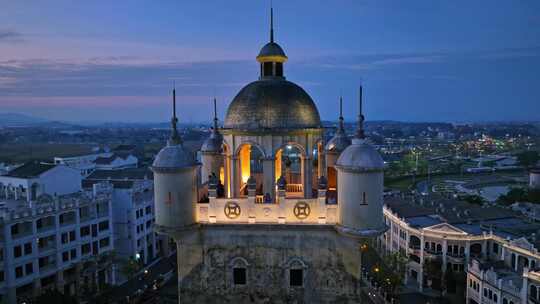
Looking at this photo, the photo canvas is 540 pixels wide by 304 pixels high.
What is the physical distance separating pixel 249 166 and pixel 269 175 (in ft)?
11.5

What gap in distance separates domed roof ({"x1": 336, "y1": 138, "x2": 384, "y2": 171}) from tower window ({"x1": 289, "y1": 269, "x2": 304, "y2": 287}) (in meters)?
5.32

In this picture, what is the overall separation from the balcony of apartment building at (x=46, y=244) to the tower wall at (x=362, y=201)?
38.3 m

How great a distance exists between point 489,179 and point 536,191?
45041mm

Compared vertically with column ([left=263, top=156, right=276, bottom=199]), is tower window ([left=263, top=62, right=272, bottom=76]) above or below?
above

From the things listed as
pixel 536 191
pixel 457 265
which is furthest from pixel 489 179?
pixel 457 265

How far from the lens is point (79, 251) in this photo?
48.1 m

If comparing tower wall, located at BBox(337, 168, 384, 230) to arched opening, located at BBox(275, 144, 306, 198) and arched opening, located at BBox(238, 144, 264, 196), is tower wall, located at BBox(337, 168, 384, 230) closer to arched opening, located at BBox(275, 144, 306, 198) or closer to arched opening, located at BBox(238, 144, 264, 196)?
arched opening, located at BBox(275, 144, 306, 198)

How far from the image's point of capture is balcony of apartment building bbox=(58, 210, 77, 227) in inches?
1815

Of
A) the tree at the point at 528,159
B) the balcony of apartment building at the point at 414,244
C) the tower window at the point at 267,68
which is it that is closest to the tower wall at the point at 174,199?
the tower window at the point at 267,68

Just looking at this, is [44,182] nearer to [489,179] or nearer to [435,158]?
[489,179]

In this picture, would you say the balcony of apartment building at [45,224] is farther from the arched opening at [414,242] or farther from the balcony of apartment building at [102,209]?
the arched opening at [414,242]

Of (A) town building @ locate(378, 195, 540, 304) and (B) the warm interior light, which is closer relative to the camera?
(B) the warm interior light

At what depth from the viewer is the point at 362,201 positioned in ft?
58.7

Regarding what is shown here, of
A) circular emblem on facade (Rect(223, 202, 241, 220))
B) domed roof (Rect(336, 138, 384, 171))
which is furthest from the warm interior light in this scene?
domed roof (Rect(336, 138, 384, 171))
